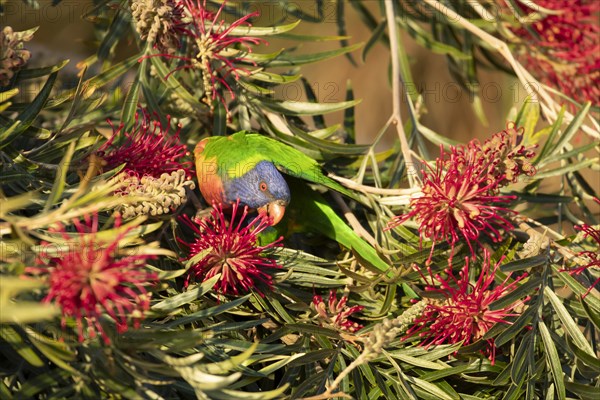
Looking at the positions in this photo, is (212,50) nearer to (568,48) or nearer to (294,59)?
(294,59)

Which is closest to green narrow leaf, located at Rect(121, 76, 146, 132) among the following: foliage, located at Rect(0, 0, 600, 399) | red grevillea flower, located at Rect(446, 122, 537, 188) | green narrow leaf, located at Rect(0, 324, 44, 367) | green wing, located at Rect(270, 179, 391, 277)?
foliage, located at Rect(0, 0, 600, 399)

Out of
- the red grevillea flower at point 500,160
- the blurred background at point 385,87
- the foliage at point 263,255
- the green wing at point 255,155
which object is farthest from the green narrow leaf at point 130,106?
the blurred background at point 385,87

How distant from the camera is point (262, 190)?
5.49 ft

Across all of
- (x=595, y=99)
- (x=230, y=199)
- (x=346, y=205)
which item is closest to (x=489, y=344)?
(x=346, y=205)

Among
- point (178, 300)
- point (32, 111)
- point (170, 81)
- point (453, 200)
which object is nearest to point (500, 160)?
point (453, 200)

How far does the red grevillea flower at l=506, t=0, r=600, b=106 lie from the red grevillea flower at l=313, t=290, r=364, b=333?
3.96ft

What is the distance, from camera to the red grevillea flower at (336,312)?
129 centimetres

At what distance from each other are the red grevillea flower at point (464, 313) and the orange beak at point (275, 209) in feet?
1.52

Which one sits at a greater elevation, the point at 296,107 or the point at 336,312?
the point at 296,107

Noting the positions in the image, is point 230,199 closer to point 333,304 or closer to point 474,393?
point 333,304

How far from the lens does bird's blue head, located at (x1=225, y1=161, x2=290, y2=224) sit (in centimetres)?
164

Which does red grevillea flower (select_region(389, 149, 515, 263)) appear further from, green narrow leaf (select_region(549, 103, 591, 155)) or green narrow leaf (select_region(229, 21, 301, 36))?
green narrow leaf (select_region(229, 21, 301, 36))

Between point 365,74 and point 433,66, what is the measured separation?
0.37 metres

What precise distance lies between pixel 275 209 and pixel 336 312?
407 mm
